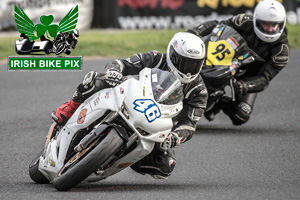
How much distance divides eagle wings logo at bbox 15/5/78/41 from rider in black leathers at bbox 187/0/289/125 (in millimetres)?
4031

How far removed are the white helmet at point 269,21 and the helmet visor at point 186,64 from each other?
11.3 ft

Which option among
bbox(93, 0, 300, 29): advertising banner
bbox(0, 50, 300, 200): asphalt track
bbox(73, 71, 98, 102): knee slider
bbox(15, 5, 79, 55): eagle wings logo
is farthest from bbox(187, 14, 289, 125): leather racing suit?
bbox(93, 0, 300, 29): advertising banner

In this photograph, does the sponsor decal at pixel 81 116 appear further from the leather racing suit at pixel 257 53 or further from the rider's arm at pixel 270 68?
the rider's arm at pixel 270 68

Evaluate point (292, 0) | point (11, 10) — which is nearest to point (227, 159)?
point (11, 10)

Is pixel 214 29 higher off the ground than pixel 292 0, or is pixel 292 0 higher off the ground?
pixel 214 29

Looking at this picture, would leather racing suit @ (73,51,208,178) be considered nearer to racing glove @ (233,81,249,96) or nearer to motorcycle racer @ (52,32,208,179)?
motorcycle racer @ (52,32,208,179)

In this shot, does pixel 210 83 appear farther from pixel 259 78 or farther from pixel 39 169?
pixel 39 169

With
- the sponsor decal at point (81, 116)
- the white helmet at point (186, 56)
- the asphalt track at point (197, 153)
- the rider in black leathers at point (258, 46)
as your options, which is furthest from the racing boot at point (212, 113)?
the sponsor decal at point (81, 116)

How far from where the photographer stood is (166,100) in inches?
229

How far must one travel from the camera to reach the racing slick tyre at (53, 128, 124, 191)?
5.51m

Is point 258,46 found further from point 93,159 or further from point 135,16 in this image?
point 135,16

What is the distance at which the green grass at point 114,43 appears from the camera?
15.9 m

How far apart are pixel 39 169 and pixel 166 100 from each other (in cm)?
133

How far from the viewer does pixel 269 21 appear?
9828 millimetres
